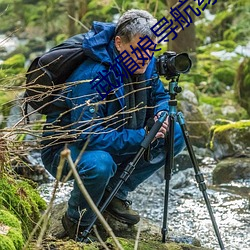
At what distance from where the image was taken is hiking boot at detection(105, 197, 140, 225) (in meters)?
3.50

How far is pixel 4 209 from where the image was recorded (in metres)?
2.70

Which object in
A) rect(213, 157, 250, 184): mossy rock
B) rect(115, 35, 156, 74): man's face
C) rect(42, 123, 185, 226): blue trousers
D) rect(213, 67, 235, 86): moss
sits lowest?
rect(213, 67, 235, 86): moss

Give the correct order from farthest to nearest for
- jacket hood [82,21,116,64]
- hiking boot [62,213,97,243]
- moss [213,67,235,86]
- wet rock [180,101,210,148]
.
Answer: moss [213,67,235,86] → wet rock [180,101,210,148] → hiking boot [62,213,97,243] → jacket hood [82,21,116,64]

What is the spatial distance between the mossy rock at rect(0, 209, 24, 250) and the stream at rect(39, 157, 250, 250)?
161cm

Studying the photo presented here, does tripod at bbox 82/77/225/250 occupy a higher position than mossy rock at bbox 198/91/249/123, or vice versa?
tripod at bbox 82/77/225/250

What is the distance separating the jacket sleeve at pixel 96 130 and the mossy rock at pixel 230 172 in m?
2.85

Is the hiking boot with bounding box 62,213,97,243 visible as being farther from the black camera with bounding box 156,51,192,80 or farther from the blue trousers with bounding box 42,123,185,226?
the black camera with bounding box 156,51,192,80

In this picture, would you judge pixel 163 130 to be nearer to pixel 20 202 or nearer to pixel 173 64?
pixel 173 64

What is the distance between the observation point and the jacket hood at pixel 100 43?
3.09m

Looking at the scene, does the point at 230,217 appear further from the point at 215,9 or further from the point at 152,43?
the point at 215,9

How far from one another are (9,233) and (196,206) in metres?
3.07

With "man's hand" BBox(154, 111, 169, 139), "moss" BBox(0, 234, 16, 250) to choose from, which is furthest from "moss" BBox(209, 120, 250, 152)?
"moss" BBox(0, 234, 16, 250)

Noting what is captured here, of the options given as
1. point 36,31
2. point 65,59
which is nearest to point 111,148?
point 65,59

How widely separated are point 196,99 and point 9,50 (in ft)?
19.6
